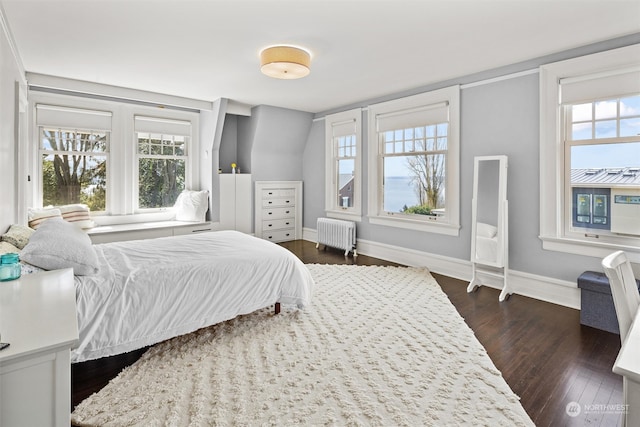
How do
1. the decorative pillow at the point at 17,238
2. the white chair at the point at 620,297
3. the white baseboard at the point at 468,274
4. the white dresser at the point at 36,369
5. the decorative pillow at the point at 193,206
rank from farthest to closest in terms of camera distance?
1. the decorative pillow at the point at 193,206
2. the white baseboard at the point at 468,274
3. the decorative pillow at the point at 17,238
4. the white chair at the point at 620,297
5. the white dresser at the point at 36,369

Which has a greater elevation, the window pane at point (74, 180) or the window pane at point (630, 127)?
the window pane at point (630, 127)

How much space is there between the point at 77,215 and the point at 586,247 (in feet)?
20.4

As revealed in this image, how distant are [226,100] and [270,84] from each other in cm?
122

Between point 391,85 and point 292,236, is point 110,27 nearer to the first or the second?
point 391,85

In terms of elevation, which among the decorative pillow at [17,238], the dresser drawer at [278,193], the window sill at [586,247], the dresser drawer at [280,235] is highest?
the dresser drawer at [278,193]

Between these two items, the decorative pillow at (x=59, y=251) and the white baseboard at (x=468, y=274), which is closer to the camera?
the decorative pillow at (x=59, y=251)

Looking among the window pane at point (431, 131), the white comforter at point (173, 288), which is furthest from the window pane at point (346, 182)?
the white comforter at point (173, 288)

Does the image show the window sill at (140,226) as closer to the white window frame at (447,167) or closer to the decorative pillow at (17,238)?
the decorative pillow at (17,238)

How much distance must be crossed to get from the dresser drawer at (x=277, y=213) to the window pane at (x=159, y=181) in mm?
1591

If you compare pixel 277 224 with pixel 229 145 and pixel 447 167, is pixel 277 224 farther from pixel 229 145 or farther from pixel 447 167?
pixel 447 167

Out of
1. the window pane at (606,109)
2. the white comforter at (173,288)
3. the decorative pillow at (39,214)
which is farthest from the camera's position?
the decorative pillow at (39,214)

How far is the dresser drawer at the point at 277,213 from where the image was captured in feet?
21.2

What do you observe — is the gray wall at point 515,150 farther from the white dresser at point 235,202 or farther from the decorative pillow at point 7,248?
the decorative pillow at point 7,248

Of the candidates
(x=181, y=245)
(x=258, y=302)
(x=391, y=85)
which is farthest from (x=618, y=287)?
(x=391, y=85)
